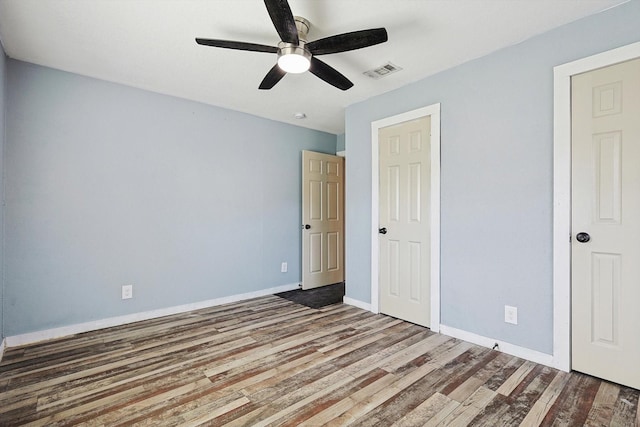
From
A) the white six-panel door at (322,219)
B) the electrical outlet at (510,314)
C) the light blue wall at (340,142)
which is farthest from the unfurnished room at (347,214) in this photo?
the light blue wall at (340,142)

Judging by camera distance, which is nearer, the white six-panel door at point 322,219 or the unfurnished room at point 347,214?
the unfurnished room at point 347,214

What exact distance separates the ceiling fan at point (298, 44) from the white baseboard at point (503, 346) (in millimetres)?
2390

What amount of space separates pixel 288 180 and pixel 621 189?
3440 mm

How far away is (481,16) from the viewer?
207 centimetres

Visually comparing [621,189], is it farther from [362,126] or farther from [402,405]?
[362,126]

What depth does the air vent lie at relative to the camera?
9.08 ft

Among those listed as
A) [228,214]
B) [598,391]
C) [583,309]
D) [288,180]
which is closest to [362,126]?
[288,180]

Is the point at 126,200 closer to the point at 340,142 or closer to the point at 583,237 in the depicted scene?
the point at 340,142

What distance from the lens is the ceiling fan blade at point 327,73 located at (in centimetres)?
223

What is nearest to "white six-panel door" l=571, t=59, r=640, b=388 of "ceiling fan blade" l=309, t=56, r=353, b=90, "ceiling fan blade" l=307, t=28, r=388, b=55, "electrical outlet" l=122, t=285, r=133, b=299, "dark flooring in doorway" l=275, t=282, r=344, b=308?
"ceiling fan blade" l=307, t=28, r=388, b=55

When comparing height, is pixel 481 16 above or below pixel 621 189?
above

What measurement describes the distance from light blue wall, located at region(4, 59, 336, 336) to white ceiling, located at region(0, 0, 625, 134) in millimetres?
347

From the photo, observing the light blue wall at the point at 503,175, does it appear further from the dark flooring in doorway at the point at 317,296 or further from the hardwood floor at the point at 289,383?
the dark flooring in doorway at the point at 317,296

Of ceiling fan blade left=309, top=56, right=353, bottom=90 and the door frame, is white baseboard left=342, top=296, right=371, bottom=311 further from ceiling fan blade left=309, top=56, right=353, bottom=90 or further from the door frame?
ceiling fan blade left=309, top=56, right=353, bottom=90
